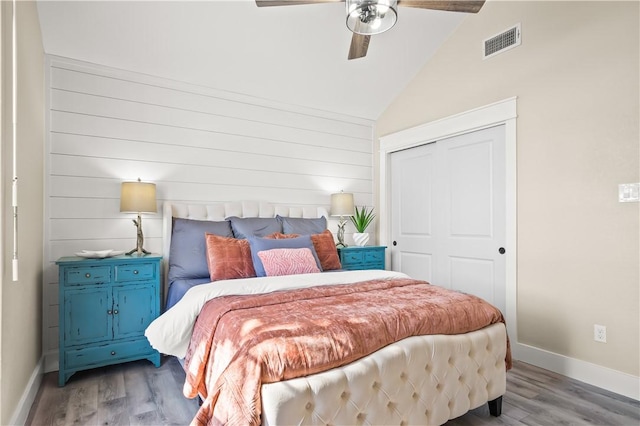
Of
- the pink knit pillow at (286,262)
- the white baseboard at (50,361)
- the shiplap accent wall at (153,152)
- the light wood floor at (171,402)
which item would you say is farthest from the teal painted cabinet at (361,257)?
the white baseboard at (50,361)

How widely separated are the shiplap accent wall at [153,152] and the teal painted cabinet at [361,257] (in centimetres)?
75

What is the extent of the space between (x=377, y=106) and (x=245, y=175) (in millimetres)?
1988

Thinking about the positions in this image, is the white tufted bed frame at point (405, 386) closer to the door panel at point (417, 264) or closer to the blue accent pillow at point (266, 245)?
the blue accent pillow at point (266, 245)

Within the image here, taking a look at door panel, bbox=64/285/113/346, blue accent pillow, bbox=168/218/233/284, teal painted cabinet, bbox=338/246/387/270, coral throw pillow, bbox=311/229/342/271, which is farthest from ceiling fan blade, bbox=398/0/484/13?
door panel, bbox=64/285/113/346

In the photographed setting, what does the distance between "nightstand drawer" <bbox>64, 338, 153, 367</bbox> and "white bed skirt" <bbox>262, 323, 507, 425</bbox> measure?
197cm

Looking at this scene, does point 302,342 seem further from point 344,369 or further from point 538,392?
point 538,392

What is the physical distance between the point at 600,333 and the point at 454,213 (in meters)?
1.60

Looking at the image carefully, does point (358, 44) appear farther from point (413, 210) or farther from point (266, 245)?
point (413, 210)

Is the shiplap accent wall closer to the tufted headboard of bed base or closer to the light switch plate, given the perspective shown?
the tufted headboard of bed base

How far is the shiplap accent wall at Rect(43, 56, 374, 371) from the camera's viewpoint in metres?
2.96

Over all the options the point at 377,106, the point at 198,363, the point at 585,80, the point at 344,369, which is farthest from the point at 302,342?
the point at 377,106

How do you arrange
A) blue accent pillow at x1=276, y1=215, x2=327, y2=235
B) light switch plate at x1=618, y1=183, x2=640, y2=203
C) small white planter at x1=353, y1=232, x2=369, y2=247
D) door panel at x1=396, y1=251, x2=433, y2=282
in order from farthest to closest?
small white planter at x1=353, y1=232, x2=369, y2=247 → door panel at x1=396, y1=251, x2=433, y2=282 → blue accent pillow at x1=276, y1=215, x2=327, y2=235 → light switch plate at x1=618, y1=183, x2=640, y2=203

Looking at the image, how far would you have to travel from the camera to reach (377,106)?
15.1 ft

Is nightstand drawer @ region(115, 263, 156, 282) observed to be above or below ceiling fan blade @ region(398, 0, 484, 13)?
below
